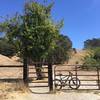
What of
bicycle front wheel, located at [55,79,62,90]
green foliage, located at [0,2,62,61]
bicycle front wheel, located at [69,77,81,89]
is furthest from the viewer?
green foliage, located at [0,2,62,61]

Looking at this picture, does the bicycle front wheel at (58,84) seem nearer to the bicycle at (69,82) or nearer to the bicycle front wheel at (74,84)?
the bicycle at (69,82)

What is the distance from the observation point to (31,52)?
31.4m

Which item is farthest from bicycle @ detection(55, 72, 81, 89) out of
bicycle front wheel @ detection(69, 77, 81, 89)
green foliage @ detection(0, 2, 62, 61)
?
green foliage @ detection(0, 2, 62, 61)

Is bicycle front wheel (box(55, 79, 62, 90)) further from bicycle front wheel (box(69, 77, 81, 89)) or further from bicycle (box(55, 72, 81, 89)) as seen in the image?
bicycle front wheel (box(69, 77, 81, 89))

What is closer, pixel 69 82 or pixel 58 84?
pixel 58 84

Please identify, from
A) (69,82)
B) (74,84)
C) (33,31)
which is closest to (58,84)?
(69,82)

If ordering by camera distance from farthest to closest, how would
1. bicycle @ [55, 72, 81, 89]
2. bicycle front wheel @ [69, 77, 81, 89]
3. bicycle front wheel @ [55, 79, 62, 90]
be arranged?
bicycle front wheel @ [69, 77, 81, 89]
bicycle @ [55, 72, 81, 89]
bicycle front wheel @ [55, 79, 62, 90]

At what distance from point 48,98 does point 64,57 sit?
152ft

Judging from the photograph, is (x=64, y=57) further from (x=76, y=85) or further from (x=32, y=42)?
(x=76, y=85)

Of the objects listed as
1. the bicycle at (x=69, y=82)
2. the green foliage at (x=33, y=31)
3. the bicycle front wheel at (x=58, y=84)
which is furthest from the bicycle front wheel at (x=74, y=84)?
the green foliage at (x=33, y=31)

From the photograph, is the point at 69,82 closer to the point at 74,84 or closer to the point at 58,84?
the point at 74,84

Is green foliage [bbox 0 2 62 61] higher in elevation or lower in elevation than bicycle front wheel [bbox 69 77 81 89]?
higher

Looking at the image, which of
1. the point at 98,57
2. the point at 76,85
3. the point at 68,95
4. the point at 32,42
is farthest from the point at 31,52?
the point at 98,57

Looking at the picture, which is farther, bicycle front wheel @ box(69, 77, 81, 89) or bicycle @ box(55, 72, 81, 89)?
bicycle front wheel @ box(69, 77, 81, 89)
